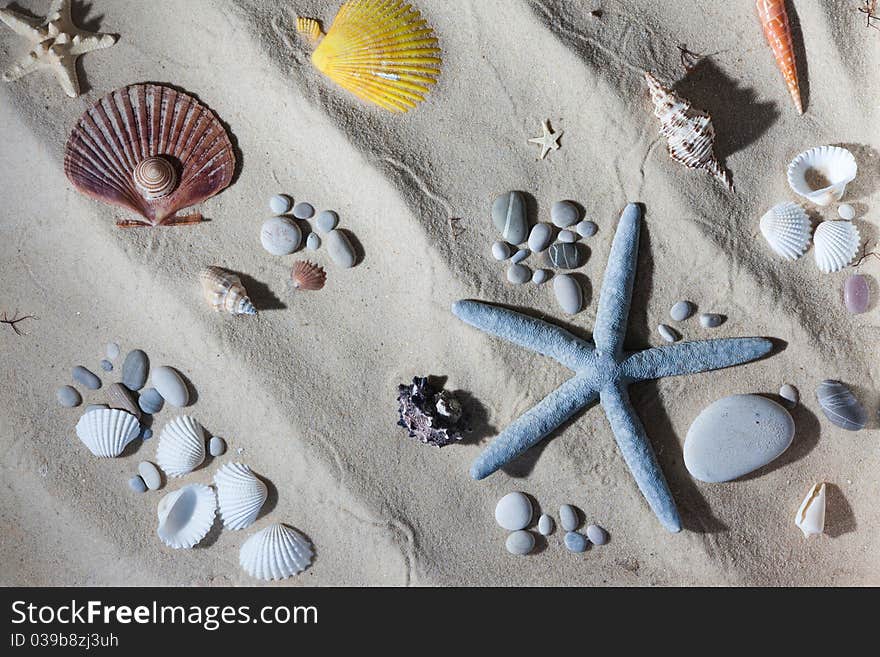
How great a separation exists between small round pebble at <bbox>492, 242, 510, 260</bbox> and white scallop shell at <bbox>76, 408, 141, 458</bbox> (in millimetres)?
1245

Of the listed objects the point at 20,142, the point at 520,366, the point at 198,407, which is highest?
the point at 20,142

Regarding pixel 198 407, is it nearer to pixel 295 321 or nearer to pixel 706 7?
pixel 295 321

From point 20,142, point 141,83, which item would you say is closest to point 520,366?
point 141,83

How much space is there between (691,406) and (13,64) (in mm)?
2340

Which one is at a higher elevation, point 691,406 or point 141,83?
point 141,83

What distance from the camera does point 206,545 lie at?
208 centimetres

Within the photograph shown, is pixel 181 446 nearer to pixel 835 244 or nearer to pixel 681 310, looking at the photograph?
pixel 681 310

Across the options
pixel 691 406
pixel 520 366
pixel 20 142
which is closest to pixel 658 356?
pixel 691 406

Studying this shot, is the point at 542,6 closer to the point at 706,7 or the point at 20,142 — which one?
the point at 706,7

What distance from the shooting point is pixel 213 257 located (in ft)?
6.66

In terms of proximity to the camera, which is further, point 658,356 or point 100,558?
point 100,558

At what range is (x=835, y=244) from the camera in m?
1.97

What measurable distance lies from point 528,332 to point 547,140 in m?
0.59

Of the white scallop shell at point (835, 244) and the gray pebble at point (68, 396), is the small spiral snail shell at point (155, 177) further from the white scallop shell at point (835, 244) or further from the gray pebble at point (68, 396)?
the white scallop shell at point (835, 244)
